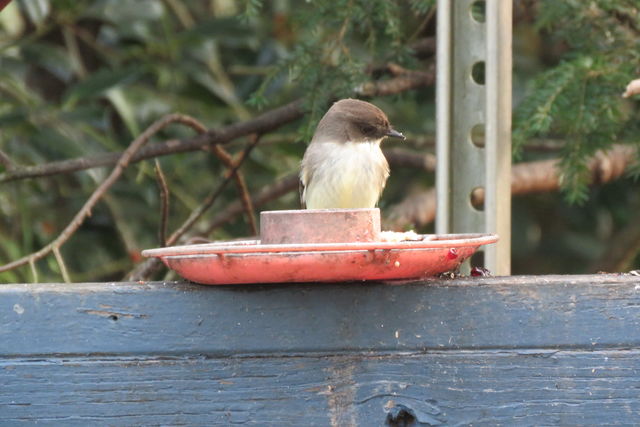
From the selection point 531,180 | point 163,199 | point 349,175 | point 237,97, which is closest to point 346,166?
point 349,175

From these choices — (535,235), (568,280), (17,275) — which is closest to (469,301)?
(568,280)

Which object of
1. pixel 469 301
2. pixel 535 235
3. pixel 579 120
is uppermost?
pixel 579 120

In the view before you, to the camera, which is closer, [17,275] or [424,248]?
[424,248]

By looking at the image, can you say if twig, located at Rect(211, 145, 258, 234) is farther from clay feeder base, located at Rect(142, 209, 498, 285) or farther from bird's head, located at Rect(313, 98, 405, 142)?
clay feeder base, located at Rect(142, 209, 498, 285)

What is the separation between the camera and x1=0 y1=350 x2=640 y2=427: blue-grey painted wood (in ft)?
7.09

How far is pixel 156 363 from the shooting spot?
220 cm

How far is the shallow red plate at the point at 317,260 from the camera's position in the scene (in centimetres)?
198

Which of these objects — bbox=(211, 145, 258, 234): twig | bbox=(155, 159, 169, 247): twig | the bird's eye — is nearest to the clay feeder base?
bbox=(155, 159, 169, 247): twig

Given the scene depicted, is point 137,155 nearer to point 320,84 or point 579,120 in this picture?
point 320,84

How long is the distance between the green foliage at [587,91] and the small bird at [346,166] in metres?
0.51

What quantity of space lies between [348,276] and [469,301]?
0.26 m

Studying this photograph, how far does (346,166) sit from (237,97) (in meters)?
1.60

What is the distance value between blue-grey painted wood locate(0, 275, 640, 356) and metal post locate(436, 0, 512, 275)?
89cm

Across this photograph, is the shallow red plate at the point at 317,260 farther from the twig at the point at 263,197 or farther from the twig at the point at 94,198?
the twig at the point at 263,197
